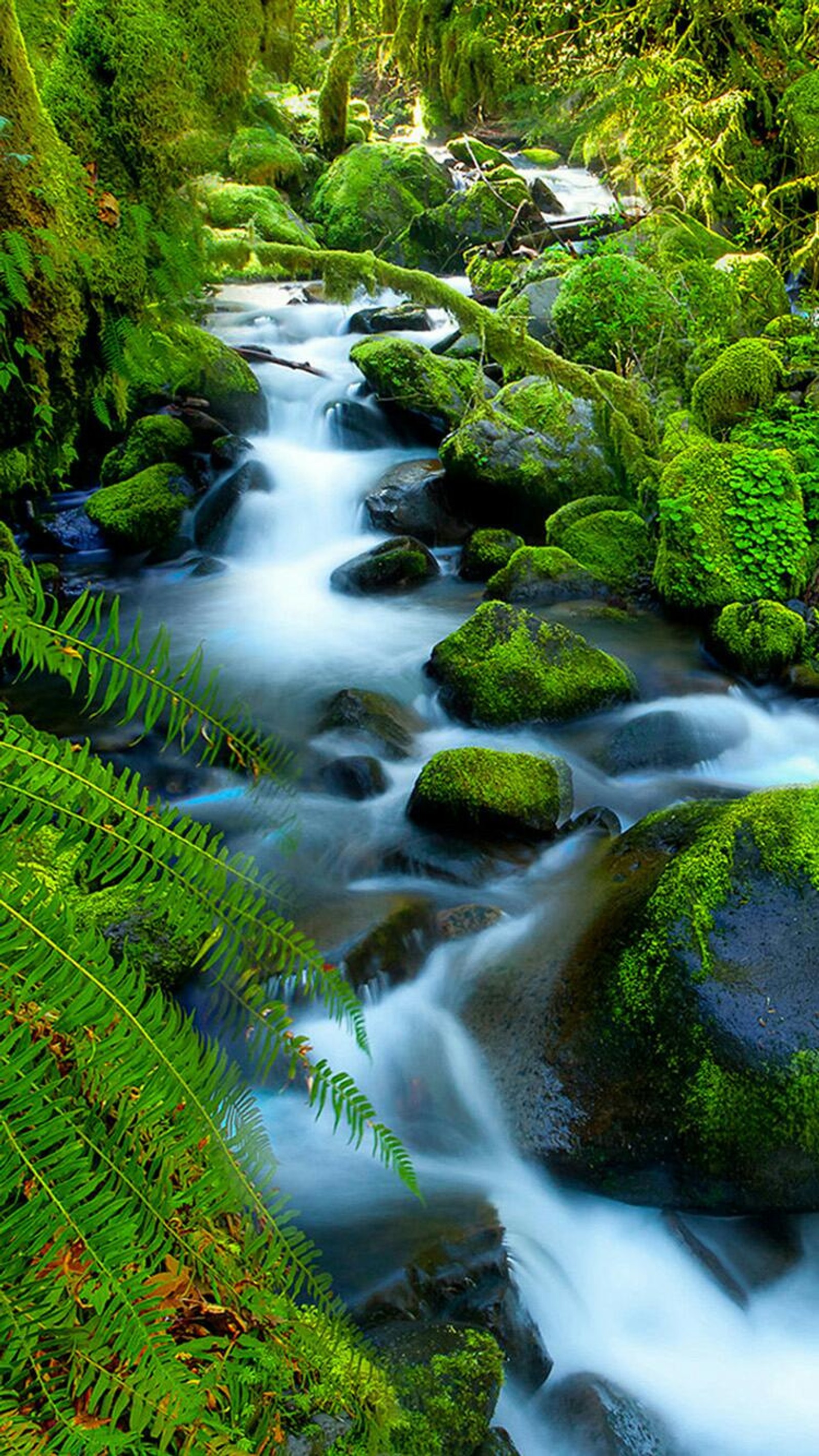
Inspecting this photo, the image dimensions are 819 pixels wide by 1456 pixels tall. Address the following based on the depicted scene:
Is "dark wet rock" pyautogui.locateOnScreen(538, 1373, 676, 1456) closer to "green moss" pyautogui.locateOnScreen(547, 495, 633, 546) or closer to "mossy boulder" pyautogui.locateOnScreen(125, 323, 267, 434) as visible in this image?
"green moss" pyautogui.locateOnScreen(547, 495, 633, 546)

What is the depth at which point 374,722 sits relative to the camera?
18.9 feet

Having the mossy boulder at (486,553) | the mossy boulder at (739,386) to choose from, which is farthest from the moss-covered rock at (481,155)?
the mossy boulder at (486,553)

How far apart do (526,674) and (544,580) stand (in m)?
1.61

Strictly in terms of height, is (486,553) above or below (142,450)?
below

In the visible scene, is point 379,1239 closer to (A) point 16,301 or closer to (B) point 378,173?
(A) point 16,301

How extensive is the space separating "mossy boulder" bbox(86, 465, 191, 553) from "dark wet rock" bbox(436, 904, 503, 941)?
17.5 feet

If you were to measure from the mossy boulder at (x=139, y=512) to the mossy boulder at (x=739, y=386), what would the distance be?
477 cm

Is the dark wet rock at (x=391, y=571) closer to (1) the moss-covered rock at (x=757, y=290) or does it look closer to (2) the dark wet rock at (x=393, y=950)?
(2) the dark wet rock at (x=393, y=950)

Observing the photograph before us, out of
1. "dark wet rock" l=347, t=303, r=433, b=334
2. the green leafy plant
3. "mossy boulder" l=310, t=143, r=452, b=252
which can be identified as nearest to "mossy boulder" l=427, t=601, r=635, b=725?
the green leafy plant

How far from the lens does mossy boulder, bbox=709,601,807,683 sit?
6.16m

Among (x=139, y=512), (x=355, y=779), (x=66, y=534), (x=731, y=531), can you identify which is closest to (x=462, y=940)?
(x=355, y=779)

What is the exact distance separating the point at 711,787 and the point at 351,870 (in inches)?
85.3

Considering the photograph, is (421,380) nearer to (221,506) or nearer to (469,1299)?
(221,506)

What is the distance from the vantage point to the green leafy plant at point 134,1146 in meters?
1.00
